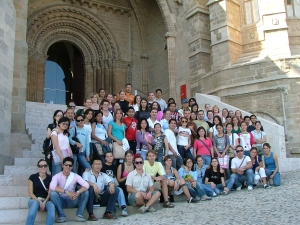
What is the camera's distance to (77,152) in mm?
6273

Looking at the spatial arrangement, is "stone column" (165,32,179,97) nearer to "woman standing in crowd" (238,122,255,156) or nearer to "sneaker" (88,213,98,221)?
"woman standing in crowd" (238,122,255,156)

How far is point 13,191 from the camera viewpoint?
5879 millimetres

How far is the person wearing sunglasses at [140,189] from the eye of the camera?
19.6 feet

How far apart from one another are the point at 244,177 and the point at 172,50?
9.79 metres

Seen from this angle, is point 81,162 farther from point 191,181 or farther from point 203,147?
point 203,147

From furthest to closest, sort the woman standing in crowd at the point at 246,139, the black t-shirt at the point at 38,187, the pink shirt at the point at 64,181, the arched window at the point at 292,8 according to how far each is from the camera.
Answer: the arched window at the point at 292,8 < the woman standing in crowd at the point at 246,139 < the pink shirt at the point at 64,181 < the black t-shirt at the point at 38,187

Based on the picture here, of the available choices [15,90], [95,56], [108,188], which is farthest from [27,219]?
[95,56]

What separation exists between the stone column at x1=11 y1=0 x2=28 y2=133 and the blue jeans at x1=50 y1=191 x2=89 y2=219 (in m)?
4.24

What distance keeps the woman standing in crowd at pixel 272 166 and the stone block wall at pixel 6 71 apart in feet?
17.4

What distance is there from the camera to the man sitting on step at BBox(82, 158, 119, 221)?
5.59 metres

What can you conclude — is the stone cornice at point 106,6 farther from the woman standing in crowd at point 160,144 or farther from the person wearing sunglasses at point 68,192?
the person wearing sunglasses at point 68,192

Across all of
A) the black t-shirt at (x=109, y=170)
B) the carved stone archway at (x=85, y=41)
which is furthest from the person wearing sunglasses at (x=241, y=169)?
the carved stone archway at (x=85, y=41)

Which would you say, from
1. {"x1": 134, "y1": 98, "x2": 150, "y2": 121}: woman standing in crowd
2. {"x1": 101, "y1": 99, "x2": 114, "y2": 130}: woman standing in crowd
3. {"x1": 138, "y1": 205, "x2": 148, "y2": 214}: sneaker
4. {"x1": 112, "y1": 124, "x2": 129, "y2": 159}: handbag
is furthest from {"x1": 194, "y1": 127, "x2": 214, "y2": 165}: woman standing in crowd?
{"x1": 138, "y1": 205, "x2": 148, "y2": 214}: sneaker

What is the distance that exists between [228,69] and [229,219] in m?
10.0
